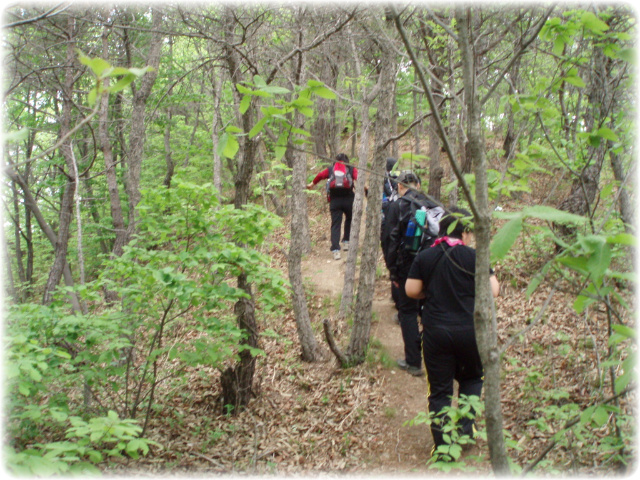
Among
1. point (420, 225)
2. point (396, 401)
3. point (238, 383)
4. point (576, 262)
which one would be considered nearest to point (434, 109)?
point (576, 262)

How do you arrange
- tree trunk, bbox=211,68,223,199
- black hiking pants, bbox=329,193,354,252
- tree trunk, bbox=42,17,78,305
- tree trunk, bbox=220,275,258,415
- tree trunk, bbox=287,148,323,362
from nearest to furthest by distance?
1. tree trunk, bbox=220,275,258,415
2. tree trunk, bbox=287,148,323,362
3. tree trunk, bbox=42,17,78,305
4. tree trunk, bbox=211,68,223,199
5. black hiking pants, bbox=329,193,354,252

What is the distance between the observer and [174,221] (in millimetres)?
3703

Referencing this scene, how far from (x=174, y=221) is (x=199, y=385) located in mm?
3006

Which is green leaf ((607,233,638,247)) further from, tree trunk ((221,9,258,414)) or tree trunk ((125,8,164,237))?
tree trunk ((125,8,164,237))

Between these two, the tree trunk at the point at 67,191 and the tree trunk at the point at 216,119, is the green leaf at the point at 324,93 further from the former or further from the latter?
the tree trunk at the point at 67,191

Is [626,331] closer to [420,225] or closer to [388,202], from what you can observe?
[420,225]

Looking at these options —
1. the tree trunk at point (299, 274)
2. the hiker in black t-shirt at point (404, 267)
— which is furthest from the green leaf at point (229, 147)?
the tree trunk at point (299, 274)

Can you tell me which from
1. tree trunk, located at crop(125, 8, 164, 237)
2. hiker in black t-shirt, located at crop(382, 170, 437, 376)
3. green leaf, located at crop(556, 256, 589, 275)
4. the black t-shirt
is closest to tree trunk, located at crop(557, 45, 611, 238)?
the black t-shirt

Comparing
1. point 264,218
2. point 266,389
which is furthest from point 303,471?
point 264,218

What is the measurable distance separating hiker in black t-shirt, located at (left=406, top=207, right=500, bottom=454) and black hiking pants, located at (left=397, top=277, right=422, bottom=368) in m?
1.44

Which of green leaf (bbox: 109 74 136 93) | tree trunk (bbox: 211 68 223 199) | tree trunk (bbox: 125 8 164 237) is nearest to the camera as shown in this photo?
green leaf (bbox: 109 74 136 93)

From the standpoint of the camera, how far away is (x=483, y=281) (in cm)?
155

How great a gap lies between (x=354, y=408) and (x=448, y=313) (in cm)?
220

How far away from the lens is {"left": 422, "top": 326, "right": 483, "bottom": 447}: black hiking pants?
3.25 metres
